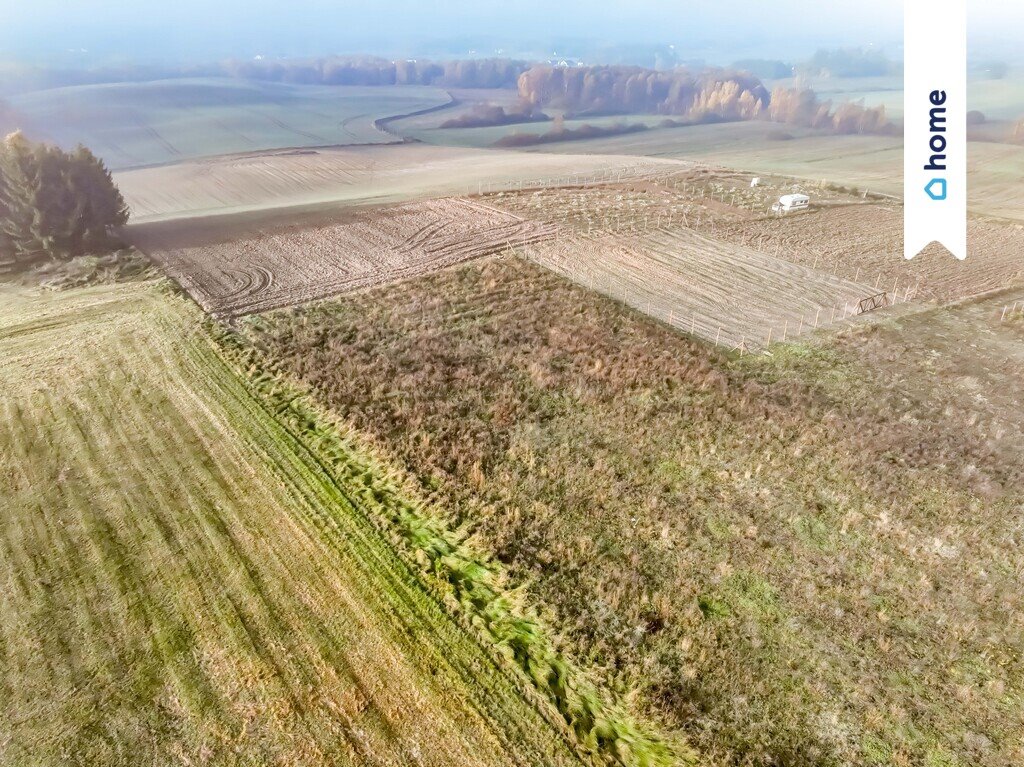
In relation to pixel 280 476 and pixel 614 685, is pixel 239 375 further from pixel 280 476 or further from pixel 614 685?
pixel 614 685

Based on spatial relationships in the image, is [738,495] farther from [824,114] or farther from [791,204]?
[824,114]

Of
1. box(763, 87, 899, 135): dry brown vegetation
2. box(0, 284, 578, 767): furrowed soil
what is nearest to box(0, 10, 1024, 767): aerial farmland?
box(0, 284, 578, 767): furrowed soil

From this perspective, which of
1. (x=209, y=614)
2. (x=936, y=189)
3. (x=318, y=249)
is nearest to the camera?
(x=209, y=614)

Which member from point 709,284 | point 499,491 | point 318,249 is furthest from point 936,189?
point 318,249

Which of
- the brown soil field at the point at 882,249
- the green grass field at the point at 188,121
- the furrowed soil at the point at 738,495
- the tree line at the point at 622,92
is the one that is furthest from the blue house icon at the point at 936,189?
the tree line at the point at 622,92

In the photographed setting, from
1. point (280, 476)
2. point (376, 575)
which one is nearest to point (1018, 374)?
point (376, 575)

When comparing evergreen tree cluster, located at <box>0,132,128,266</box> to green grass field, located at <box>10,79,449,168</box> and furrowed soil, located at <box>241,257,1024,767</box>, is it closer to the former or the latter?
furrowed soil, located at <box>241,257,1024,767</box>

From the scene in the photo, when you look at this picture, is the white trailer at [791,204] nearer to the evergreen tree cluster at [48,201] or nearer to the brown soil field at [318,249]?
the brown soil field at [318,249]
